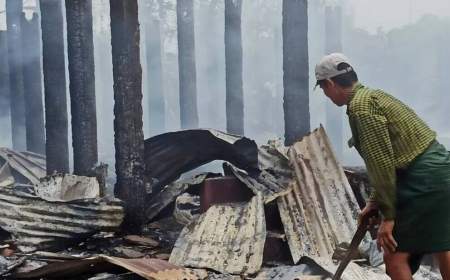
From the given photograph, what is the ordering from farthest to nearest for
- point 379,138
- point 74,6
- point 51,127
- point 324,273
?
1. point 51,127
2. point 74,6
3. point 324,273
4. point 379,138

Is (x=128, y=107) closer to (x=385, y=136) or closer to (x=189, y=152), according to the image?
(x=189, y=152)

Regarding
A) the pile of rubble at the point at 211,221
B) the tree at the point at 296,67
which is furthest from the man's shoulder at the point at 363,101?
the tree at the point at 296,67

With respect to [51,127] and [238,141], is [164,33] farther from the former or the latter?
[238,141]

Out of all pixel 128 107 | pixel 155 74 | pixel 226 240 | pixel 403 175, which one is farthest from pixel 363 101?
pixel 155 74

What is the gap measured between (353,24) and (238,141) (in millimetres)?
23490

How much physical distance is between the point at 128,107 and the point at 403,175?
447 cm

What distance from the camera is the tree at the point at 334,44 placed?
19484 millimetres

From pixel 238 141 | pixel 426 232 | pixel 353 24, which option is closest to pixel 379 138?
pixel 426 232

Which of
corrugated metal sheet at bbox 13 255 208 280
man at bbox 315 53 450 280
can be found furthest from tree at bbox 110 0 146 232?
man at bbox 315 53 450 280

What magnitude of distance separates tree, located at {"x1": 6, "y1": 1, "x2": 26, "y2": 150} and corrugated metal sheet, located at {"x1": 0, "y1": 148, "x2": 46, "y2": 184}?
6895 millimetres

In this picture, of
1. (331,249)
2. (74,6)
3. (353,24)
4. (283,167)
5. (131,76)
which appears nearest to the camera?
(331,249)

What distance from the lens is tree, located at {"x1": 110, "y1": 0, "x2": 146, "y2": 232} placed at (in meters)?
6.91

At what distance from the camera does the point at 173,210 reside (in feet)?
24.1

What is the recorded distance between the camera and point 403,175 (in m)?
3.07
